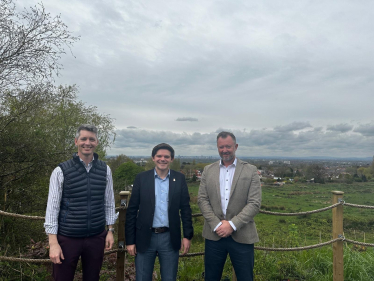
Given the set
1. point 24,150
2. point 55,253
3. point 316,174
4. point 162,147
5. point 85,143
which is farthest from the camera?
point 316,174

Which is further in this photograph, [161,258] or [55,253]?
[161,258]

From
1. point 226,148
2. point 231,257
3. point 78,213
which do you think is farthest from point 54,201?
point 231,257

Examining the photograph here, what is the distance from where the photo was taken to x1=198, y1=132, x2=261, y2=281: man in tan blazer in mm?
2627

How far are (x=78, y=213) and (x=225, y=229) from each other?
1364 mm

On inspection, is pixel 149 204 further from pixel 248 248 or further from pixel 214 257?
pixel 248 248

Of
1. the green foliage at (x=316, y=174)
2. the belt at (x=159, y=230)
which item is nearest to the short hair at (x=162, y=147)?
the belt at (x=159, y=230)

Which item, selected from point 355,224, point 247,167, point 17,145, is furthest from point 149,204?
point 355,224

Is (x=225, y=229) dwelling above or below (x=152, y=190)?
below

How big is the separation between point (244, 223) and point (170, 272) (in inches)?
33.9

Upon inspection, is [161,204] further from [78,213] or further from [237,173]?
[237,173]

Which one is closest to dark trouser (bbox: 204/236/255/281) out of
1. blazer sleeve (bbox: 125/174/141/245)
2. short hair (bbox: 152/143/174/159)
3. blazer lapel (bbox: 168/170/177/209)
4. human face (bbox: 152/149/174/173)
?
blazer lapel (bbox: 168/170/177/209)

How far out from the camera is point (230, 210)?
8.87 feet

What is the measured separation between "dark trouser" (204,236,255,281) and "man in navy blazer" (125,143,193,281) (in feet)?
1.05

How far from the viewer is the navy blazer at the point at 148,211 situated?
2.52 meters
